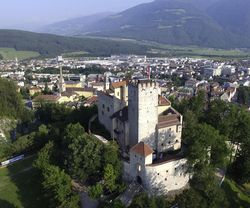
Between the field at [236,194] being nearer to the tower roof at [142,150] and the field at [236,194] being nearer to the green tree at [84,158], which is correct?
the tower roof at [142,150]

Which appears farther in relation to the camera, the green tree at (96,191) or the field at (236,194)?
the field at (236,194)

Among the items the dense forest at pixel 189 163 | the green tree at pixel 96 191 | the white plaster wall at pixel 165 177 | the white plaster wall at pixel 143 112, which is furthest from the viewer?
the white plaster wall at pixel 143 112

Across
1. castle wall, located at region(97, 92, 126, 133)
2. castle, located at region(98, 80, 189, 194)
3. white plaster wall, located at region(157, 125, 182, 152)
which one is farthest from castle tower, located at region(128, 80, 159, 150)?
castle wall, located at region(97, 92, 126, 133)

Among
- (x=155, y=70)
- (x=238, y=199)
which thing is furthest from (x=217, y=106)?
(x=155, y=70)

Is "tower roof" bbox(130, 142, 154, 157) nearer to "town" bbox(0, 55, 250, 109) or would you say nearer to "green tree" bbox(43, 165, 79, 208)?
"green tree" bbox(43, 165, 79, 208)

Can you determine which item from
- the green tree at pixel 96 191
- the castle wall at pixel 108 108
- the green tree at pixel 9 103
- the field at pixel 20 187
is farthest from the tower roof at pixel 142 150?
the green tree at pixel 9 103

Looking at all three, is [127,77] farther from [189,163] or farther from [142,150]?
[142,150]

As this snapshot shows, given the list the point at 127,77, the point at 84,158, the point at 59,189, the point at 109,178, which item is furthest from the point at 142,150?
the point at 127,77
